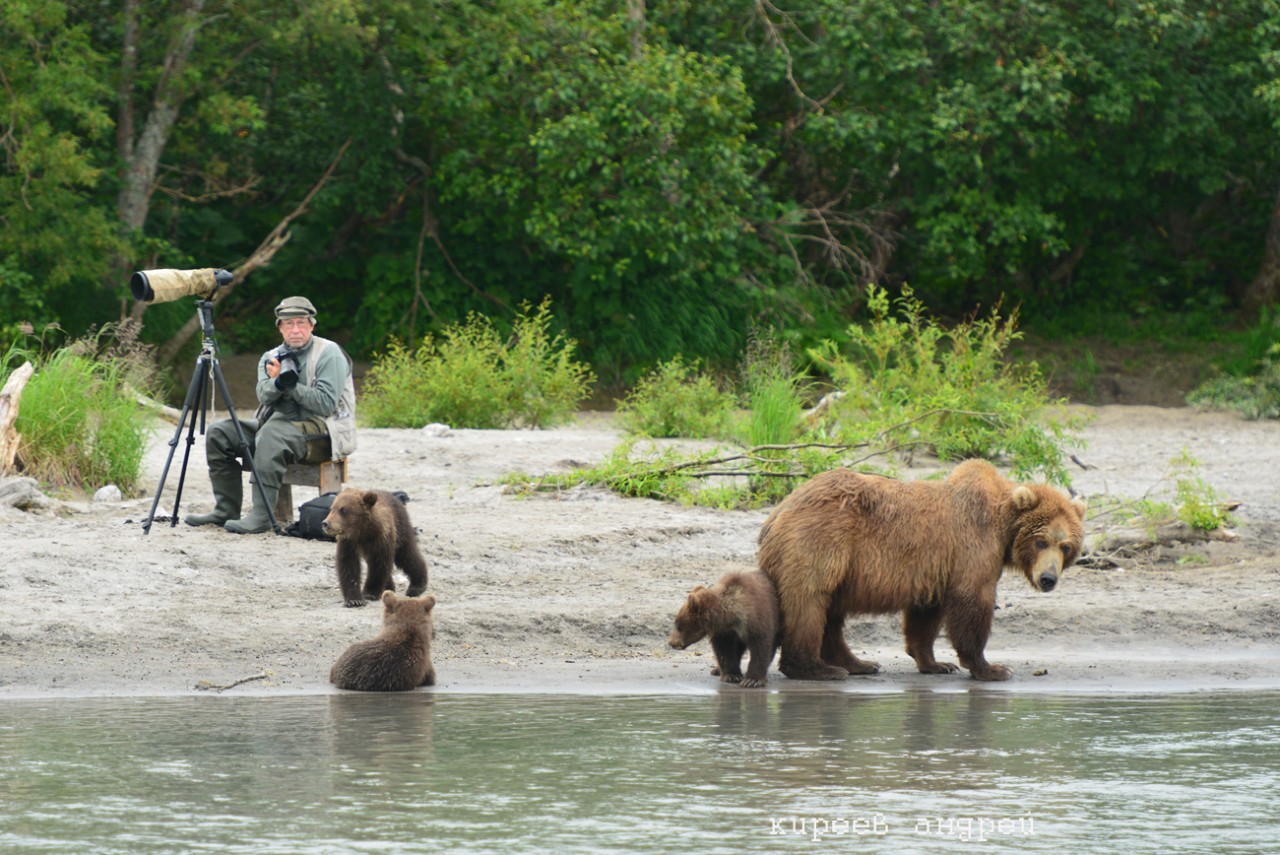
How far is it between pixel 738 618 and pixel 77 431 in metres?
6.24

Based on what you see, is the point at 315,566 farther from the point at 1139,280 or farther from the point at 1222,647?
the point at 1139,280

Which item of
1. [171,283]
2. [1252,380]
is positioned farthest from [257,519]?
[1252,380]

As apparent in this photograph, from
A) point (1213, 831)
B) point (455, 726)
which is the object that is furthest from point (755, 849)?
point (455, 726)

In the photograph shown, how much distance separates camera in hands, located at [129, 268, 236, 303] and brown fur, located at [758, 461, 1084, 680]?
13.5ft

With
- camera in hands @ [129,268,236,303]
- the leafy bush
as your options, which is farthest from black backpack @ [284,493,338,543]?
the leafy bush

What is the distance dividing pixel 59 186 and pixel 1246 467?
12.9 metres

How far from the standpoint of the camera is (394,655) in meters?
7.39

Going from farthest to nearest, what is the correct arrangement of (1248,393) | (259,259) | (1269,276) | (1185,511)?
(1269,276) < (259,259) < (1248,393) < (1185,511)

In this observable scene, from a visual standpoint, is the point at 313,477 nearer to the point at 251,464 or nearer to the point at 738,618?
the point at 251,464

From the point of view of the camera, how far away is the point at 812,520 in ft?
24.4

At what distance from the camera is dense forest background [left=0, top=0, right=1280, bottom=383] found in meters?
19.8

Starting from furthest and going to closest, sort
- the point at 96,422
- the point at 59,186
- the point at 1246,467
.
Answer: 1. the point at 59,186
2. the point at 1246,467
3. the point at 96,422

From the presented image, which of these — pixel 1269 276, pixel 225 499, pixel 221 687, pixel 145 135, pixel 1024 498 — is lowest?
pixel 221 687

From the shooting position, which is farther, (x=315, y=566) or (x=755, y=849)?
(x=315, y=566)
